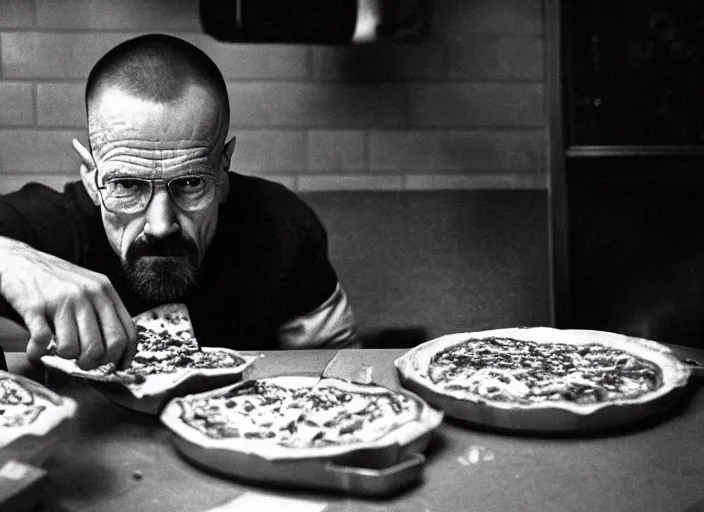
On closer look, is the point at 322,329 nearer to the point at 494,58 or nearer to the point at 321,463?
the point at 494,58

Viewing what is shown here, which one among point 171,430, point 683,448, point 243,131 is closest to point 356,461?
point 171,430

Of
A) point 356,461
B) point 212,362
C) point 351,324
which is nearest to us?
point 356,461

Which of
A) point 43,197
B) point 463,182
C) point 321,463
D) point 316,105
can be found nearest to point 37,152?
point 43,197

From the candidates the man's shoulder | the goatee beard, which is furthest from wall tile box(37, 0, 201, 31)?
the goatee beard

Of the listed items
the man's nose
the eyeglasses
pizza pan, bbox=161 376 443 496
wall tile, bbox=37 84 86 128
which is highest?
wall tile, bbox=37 84 86 128

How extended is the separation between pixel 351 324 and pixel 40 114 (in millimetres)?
583

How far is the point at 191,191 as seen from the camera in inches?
35.9

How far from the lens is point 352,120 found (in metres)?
1.28

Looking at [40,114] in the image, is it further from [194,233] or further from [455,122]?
[455,122]

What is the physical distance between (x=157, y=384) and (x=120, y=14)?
630 mm

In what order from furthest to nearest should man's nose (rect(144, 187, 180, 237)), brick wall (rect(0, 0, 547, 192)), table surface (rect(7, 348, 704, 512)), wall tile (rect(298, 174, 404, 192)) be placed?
wall tile (rect(298, 174, 404, 192)) → brick wall (rect(0, 0, 547, 192)) → man's nose (rect(144, 187, 180, 237)) → table surface (rect(7, 348, 704, 512))

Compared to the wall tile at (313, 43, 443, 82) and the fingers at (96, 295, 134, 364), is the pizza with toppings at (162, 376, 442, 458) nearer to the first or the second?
the fingers at (96, 295, 134, 364)

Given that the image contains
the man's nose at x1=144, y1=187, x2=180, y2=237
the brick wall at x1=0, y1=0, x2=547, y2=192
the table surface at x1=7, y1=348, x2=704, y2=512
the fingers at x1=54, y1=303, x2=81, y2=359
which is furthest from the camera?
the brick wall at x1=0, y1=0, x2=547, y2=192

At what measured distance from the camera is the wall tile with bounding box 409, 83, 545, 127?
1295 millimetres
